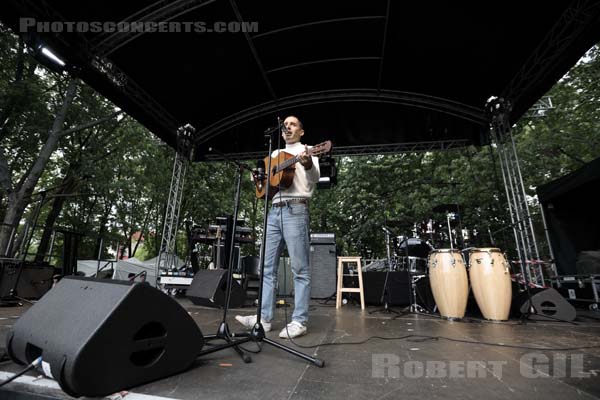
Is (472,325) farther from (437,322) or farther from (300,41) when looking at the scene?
(300,41)

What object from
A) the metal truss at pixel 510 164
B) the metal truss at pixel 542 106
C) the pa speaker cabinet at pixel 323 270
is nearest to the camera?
the metal truss at pixel 510 164

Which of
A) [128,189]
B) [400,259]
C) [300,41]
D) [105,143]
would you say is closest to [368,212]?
[400,259]

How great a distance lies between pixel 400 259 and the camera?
539 cm

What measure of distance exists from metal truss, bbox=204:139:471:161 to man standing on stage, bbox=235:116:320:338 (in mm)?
4261

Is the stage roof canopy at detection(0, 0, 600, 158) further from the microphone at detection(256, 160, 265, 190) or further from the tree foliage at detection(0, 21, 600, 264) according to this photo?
the microphone at detection(256, 160, 265, 190)

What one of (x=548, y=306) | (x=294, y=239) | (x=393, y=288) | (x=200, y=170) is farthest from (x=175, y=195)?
(x=200, y=170)

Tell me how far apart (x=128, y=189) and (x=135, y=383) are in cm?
945

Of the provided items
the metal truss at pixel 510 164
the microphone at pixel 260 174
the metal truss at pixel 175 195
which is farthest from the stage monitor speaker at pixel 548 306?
the metal truss at pixel 175 195

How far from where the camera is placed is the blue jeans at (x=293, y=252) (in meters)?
2.16

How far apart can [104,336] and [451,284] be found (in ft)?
10.8

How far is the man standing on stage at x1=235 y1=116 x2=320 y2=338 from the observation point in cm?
215

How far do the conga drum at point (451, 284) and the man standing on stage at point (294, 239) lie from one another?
6.26ft

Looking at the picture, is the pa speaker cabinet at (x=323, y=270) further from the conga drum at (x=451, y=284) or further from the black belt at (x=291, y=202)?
the black belt at (x=291, y=202)

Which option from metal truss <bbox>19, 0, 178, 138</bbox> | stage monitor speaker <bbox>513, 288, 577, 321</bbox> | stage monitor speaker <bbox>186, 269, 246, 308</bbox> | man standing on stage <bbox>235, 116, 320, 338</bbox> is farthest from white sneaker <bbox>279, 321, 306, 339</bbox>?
metal truss <bbox>19, 0, 178, 138</bbox>
